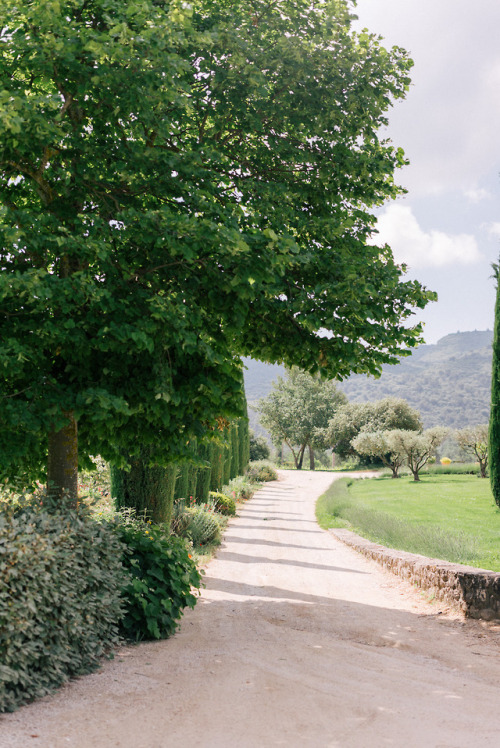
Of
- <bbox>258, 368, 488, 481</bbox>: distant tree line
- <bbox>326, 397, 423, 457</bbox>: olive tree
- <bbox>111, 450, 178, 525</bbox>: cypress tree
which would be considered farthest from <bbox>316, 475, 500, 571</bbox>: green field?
<bbox>326, 397, 423, 457</bbox>: olive tree

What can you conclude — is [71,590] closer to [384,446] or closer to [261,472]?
[384,446]

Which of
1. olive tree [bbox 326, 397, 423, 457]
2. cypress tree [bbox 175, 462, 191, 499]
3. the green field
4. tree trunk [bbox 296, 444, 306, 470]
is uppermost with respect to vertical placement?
olive tree [bbox 326, 397, 423, 457]

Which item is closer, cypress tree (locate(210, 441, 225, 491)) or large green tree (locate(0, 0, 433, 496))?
large green tree (locate(0, 0, 433, 496))

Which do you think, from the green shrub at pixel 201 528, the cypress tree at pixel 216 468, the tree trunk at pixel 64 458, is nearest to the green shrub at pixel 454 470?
the cypress tree at pixel 216 468

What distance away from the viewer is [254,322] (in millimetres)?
7285

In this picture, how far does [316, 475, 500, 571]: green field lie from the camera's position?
11266 mm

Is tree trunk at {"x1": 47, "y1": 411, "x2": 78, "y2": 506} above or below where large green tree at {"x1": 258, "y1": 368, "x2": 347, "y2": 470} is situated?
below

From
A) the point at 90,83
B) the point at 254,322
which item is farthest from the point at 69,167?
the point at 254,322

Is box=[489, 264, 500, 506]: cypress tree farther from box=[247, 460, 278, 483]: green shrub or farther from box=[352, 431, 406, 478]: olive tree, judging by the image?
box=[247, 460, 278, 483]: green shrub

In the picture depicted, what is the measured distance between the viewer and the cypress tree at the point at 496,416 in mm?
19562

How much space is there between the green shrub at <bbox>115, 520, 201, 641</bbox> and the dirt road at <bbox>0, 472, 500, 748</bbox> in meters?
0.22

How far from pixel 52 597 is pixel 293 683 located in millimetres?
2149

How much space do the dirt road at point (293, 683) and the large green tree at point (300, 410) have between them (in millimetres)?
50375

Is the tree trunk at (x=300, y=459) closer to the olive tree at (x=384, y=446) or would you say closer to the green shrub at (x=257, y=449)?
the green shrub at (x=257, y=449)
